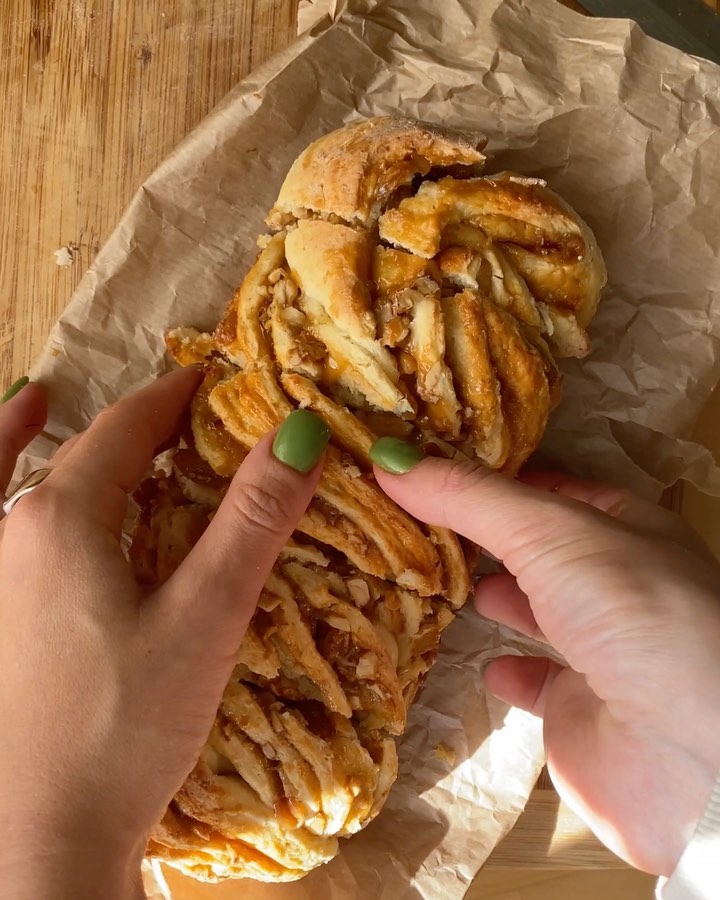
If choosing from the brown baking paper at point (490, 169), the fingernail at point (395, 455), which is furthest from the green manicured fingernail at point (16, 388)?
the fingernail at point (395, 455)

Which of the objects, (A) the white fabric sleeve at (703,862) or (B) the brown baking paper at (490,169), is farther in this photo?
(B) the brown baking paper at (490,169)

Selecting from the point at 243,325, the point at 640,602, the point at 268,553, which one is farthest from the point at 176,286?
the point at 640,602

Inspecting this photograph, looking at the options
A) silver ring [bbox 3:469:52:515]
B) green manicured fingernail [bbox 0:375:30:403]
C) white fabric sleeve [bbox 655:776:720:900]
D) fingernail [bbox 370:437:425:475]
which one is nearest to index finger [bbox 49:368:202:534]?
silver ring [bbox 3:469:52:515]

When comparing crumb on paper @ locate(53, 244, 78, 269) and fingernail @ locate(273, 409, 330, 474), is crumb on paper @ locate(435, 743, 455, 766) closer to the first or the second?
fingernail @ locate(273, 409, 330, 474)

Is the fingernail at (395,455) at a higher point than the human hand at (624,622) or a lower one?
higher

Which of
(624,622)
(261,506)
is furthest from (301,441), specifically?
(624,622)

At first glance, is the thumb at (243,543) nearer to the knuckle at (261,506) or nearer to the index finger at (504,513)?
the knuckle at (261,506)
